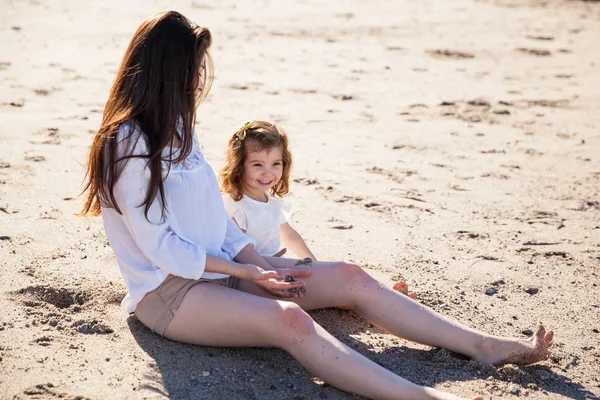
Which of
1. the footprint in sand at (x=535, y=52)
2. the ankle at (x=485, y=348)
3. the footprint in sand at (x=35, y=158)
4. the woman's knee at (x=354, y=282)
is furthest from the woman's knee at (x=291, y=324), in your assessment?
the footprint in sand at (x=535, y=52)

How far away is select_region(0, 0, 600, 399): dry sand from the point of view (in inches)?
132

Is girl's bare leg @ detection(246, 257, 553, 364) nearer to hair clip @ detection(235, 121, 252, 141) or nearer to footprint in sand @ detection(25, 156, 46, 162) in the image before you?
hair clip @ detection(235, 121, 252, 141)

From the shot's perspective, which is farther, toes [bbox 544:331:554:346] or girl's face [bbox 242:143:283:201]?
girl's face [bbox 242:143:283:201]

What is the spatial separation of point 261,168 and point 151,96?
88 centimetres

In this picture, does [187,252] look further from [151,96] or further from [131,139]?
[151,96]

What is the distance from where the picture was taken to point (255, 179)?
395 cm

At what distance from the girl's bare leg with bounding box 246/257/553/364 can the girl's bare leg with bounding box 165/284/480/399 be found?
0.27 m

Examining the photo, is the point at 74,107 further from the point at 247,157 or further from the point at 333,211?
the point at 247,157

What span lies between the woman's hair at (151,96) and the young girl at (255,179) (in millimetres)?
725

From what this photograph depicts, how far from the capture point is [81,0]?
32.5ft

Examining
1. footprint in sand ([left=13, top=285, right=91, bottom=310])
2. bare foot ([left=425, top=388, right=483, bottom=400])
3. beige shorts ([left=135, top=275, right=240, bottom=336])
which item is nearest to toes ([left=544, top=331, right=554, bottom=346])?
bare foot ([left=425, top=388, right=483, bottom=400])

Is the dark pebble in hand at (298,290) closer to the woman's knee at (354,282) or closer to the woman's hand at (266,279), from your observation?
the woman's hand at (266,279)

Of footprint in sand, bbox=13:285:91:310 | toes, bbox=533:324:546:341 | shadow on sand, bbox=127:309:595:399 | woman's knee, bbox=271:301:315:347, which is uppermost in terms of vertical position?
woman's knee, bbox=271:301:315:347

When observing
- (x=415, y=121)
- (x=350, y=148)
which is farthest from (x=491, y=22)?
(x=350, y=148)
